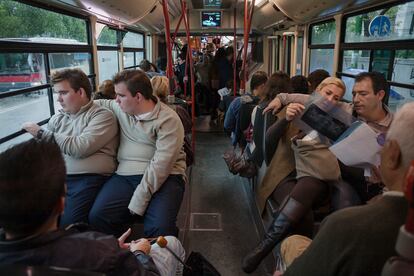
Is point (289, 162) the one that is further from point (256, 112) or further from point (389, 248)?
point (389, 248)

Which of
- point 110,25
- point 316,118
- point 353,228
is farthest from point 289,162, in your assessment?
point 110,25

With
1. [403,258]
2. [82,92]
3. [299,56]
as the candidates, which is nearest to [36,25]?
[82,92]

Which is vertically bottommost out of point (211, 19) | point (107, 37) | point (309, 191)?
point (309, 191)

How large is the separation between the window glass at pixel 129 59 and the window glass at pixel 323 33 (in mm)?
3177

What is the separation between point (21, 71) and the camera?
2.46m

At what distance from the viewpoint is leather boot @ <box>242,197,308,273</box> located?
2000 millimetres

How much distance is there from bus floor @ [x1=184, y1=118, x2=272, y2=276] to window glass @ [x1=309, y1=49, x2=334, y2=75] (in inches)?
76.6

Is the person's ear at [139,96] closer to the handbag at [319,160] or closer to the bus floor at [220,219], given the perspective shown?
the handbag at [319,160]

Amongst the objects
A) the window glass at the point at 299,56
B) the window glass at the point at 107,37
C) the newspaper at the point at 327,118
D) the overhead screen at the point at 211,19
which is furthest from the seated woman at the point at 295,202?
the overhead screen at the point at 211,19

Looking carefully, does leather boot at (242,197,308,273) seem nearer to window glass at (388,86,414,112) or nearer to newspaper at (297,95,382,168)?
newspaper at (297,95,382,168)

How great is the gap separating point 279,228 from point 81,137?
1.33m

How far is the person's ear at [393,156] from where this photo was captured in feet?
2.74

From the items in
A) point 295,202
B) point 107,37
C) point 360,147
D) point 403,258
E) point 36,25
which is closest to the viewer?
point 403,258

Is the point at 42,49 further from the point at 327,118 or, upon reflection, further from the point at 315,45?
the point at 315,45
